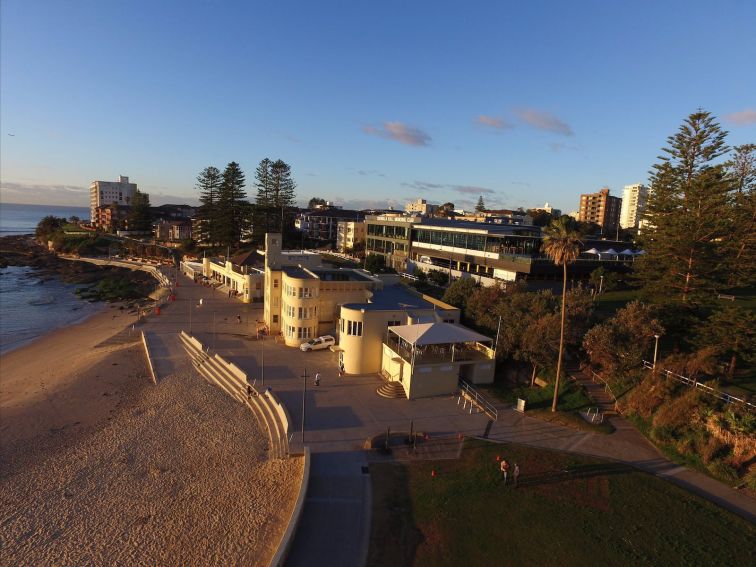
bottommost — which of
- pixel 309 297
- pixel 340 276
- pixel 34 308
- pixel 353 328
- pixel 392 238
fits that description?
pixel 34 308

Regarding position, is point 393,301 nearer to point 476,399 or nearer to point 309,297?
point 309,297

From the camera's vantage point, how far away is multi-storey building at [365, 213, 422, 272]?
2015 inches

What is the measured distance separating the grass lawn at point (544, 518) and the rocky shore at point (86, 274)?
41.9m

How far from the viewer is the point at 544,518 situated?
37.2 ft

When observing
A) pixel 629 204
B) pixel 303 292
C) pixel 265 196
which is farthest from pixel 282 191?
pixel 629 204

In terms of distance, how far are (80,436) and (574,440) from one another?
61.2 ft

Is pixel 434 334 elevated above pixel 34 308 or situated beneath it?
elevated above

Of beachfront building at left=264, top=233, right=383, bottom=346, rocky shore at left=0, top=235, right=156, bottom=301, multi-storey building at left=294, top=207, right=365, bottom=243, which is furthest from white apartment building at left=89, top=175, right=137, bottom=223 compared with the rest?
beachfront building at left=264, top=233, right=383, bottom=346

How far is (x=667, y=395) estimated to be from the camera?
1648 cm

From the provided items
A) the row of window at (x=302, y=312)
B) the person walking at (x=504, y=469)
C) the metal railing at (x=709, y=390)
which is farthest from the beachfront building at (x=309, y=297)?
the metal railing at (x=709, y=390)

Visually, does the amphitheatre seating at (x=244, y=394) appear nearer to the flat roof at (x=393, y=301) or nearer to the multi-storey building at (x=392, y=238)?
the flat roof at (x=393, y=301)

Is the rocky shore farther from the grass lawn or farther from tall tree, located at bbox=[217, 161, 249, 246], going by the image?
the grass lawn

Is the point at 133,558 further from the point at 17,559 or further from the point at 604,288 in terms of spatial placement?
the point at 604,288

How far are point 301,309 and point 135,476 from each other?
41.5 feet
